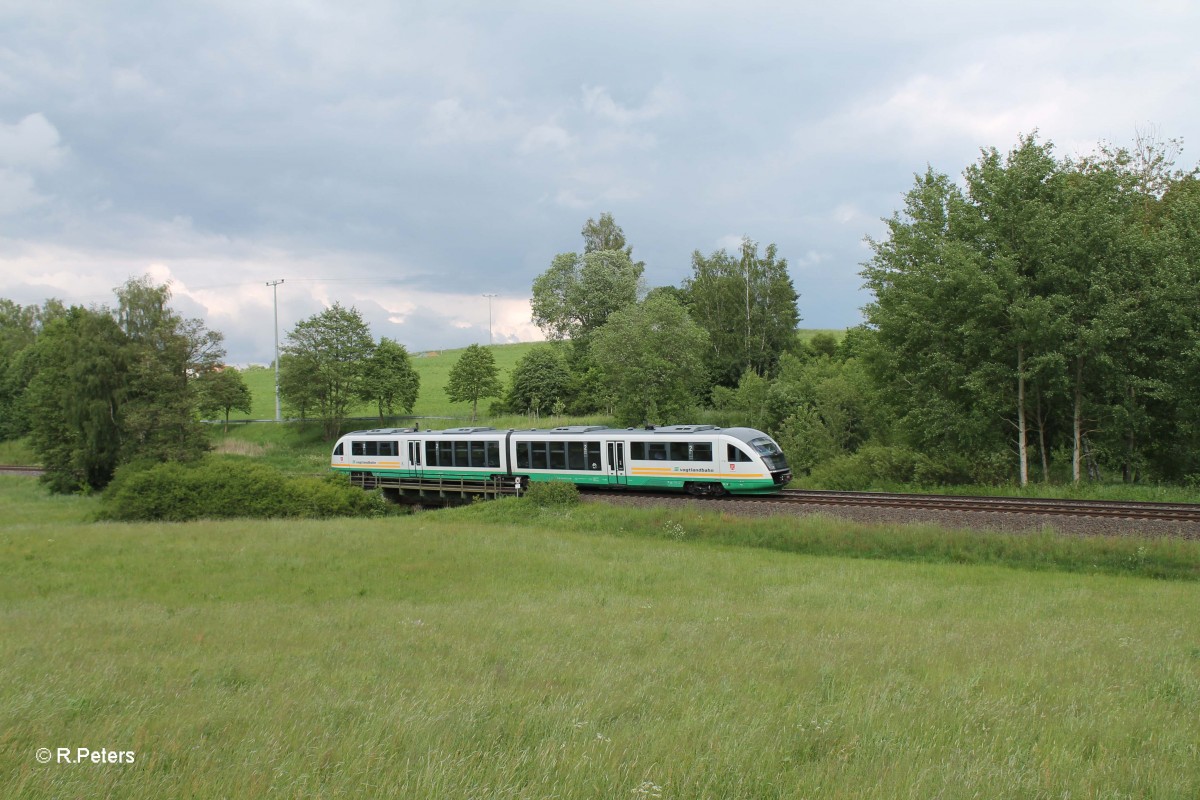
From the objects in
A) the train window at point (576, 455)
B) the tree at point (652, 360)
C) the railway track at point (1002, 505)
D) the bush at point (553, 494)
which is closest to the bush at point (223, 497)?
the bush at point (553, 494)

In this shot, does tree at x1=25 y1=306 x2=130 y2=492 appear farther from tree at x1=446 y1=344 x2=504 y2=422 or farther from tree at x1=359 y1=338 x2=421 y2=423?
tree at x1=446 y1=344 x2=504 y2=422

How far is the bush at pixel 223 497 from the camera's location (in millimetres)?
33844

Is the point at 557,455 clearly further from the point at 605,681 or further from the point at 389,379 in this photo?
the point at 389,379

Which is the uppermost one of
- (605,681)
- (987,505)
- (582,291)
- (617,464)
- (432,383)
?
(582,291)

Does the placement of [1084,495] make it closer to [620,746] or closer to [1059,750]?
[1059,750]

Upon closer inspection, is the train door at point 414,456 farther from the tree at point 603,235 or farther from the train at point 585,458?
the tree at point 603,235

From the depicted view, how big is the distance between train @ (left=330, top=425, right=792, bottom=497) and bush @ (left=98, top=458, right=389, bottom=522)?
3.44 m

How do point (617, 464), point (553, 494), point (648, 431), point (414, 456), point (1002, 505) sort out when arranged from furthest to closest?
point (414, 456) < point (617, 464) < point (648, 431) < point (553, 494) < point (1002, 505)

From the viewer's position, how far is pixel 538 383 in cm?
6462

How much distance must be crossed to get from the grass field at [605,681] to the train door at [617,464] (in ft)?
35.7

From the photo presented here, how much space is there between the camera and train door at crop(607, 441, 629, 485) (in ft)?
95.5

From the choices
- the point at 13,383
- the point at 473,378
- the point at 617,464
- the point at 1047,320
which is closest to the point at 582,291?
the point at 473,378

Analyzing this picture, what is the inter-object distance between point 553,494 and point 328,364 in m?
40.6

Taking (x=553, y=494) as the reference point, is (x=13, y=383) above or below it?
above
